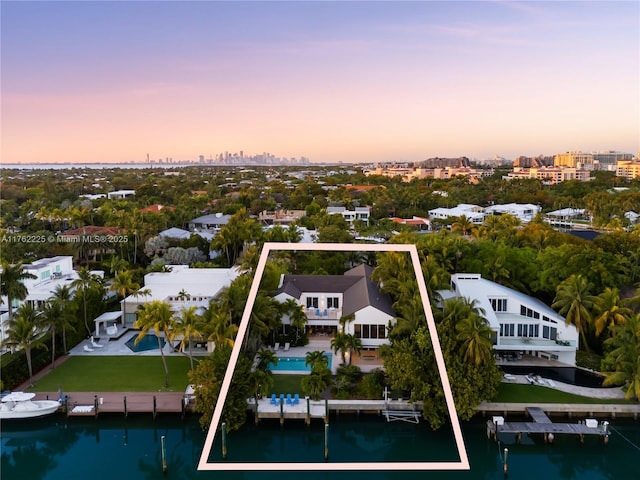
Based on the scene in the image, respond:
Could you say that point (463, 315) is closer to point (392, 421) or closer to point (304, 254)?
point (392, 421)

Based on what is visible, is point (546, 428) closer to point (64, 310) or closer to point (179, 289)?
point (179, 289)

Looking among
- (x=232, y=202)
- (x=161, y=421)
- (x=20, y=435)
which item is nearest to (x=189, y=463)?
(x=161, y=421)

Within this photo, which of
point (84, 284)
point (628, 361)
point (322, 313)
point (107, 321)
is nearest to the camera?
point (628, 361)

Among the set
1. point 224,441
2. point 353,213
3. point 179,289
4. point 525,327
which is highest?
point 353,213

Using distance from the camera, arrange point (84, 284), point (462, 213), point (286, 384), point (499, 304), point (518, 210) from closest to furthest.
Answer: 1. point (286, 384)
2. point (499, 304)
3. point (84, 284)
4. point (462, 213)
5. point (518, 210)

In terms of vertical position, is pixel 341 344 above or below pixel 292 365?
above

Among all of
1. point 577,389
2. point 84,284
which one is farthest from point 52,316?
point 577,389
